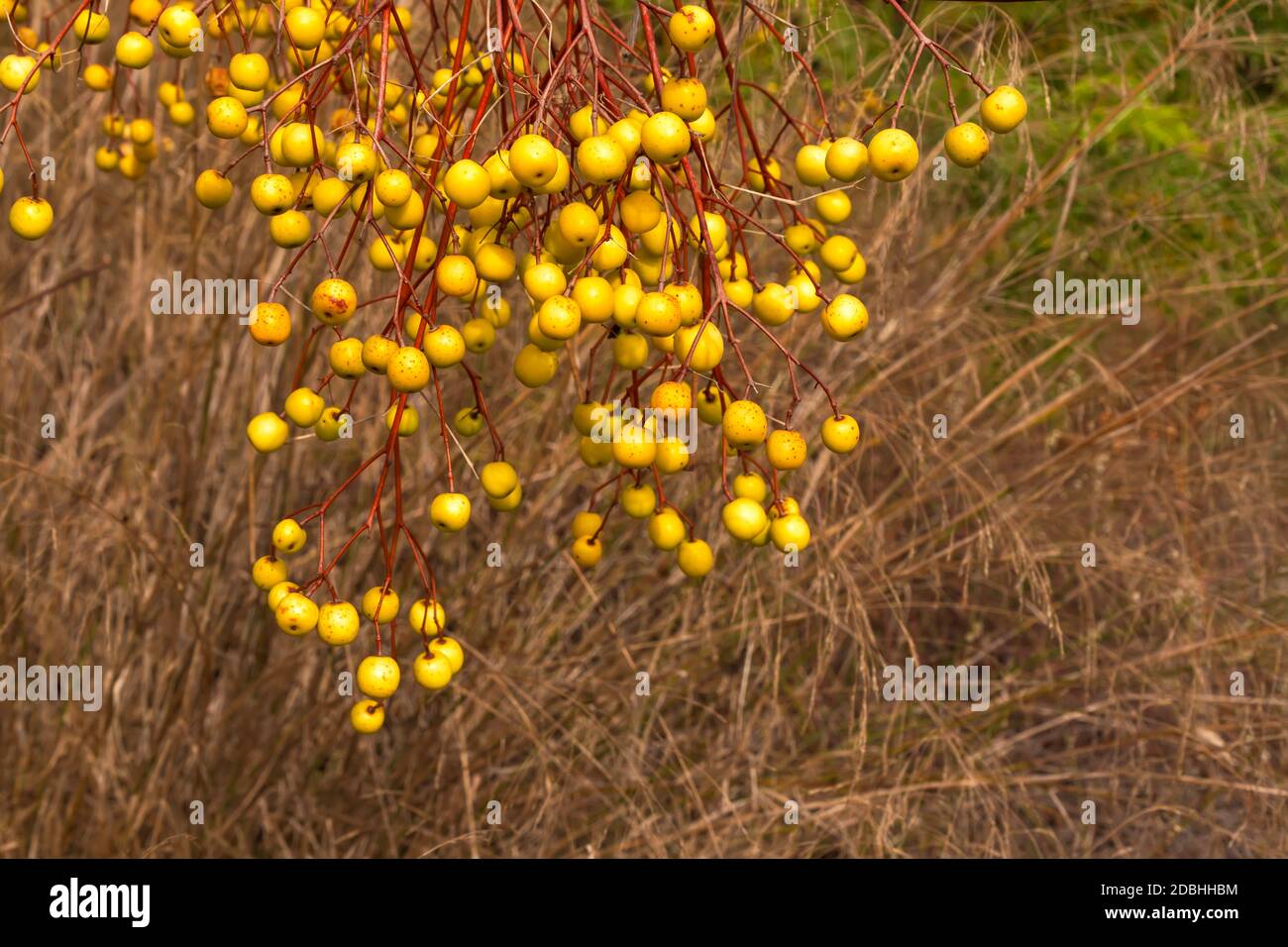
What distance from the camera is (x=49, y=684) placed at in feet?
5.69

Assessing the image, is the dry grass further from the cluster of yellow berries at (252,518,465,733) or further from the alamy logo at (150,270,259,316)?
the cluster of yellow berries at (252,518,465,733)

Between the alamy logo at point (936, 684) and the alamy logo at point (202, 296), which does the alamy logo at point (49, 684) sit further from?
the alamy logo at point (936, 684)

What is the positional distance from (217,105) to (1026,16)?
1802 millimetres

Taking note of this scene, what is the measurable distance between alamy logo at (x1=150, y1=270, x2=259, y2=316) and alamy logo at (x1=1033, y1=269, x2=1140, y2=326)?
42.1 inches

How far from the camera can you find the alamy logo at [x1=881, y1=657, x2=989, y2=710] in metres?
1.75

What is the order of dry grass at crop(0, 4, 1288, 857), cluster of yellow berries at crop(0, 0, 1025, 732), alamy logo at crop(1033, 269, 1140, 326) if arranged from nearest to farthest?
cluster of yellow berries at crop(0, 0, 1025, 732) < dry grass at crop(0, 4, 1288, 857) < alamy logo at crop(1033, 269, 1140, 326)

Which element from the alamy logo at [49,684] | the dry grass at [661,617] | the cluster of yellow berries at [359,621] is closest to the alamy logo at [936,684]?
the dry grass at [661,617]

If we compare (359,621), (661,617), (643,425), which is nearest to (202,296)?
(661,617)

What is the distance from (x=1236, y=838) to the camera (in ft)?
5.18

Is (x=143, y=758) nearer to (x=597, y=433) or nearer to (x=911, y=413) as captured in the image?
(x=911, y=413)

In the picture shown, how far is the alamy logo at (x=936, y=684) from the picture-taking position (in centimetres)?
175

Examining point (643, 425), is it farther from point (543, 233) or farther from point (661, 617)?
point (661, 617)

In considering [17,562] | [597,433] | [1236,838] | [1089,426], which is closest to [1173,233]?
[1089,426]

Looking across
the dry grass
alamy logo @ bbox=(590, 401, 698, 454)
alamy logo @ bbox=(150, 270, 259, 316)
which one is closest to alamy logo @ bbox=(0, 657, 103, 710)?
the dry grass
